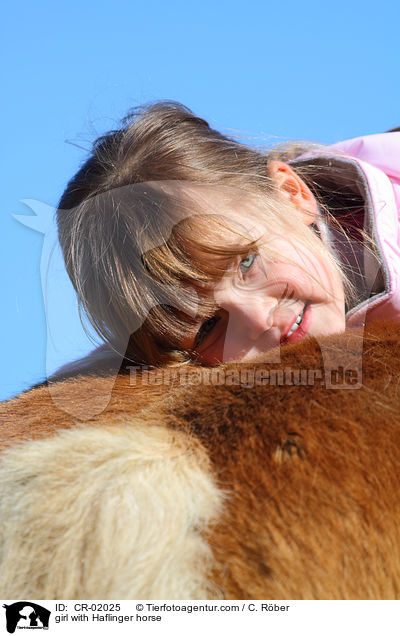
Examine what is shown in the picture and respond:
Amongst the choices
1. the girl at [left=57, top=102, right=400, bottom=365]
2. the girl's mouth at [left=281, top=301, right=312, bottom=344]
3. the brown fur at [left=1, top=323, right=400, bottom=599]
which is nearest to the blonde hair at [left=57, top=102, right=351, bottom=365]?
the girl at [left=57, top=102, right=400, bottom=365]

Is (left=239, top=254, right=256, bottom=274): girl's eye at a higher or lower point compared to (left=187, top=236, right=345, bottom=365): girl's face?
higher

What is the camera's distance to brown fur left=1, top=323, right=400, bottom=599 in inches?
17.5

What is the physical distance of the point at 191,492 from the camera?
489 mm

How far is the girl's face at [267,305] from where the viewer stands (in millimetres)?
1092

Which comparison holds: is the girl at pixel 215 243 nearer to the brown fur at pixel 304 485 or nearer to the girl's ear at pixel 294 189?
the girl's ear at pixel 294 189

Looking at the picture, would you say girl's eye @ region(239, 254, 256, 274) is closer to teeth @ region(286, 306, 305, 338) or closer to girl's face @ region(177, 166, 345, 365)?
girl's face @ region(177, 166, 345, 365)

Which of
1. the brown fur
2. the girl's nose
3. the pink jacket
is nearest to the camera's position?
the brown fur

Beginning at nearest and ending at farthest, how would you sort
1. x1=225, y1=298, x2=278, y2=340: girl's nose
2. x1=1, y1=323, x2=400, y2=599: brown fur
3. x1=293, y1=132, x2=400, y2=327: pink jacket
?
1. x1=1, y1=323, x2=400, y2=599: brown fur
2. x1=225, y1=298, x2=278, y2=340: girl's nose
3. x1=293, y1=132, x2=400, y2=327: pink jacket

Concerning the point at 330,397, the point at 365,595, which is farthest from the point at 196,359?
the point at 365,595

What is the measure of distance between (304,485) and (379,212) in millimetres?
1003
